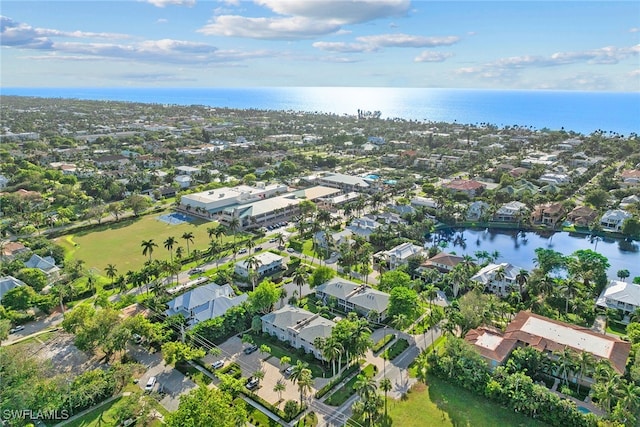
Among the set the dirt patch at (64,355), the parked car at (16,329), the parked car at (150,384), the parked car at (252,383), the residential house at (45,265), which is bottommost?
Result: the parked car at (16,329)

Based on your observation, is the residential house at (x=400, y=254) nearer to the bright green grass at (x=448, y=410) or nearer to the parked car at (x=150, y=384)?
the bright green grass at (x=448, y=410)

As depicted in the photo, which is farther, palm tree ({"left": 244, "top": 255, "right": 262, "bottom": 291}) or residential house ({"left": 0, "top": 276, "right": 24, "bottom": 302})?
palm tree ({"left": 244, "top": 255, "right": 262, "bottom": 291})

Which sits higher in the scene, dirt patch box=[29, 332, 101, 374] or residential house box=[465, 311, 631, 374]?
residential house box=[465, 311, 631, 374]

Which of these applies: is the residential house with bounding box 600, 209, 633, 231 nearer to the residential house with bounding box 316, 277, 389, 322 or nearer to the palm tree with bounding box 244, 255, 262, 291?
the residential house with bounding box 316, 277, 389, 322

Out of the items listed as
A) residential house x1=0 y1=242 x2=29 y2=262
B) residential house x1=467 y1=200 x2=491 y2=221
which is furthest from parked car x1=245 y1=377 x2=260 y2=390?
residential house x1=467 y1=200 x2=491 y2=221

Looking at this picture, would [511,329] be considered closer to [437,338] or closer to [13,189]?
[437,338]

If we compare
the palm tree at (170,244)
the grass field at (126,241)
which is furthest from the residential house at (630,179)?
the palm tree at (170,244)

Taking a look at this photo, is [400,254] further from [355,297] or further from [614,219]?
[614,219]
